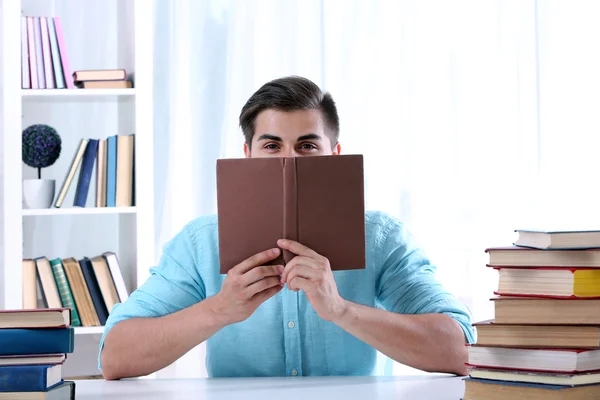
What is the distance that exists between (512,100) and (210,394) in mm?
2048

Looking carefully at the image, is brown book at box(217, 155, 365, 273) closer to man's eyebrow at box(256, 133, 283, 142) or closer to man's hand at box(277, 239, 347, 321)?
man's hand at box(277, 239, 347, 321)

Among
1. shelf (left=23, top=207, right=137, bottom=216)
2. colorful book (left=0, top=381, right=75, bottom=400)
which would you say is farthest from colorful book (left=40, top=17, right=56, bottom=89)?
colorful book (left=0, top=381, right=75, bottom=400)

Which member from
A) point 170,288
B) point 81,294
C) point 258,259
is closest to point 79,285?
point 81,294

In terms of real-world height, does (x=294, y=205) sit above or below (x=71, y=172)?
below

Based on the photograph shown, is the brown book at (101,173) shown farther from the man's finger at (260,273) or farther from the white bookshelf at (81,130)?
the man's finger at (260,273)

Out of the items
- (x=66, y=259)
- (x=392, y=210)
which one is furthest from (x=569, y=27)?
(x=66, y=259)

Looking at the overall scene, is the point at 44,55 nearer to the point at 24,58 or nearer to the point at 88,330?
the point at 24,58

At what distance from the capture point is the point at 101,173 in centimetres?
268

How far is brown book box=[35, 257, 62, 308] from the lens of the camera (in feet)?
8.52

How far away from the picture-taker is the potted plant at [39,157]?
2625mm

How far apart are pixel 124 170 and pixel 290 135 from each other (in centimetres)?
104

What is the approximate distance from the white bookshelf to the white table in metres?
1.16

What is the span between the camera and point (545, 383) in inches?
42.9

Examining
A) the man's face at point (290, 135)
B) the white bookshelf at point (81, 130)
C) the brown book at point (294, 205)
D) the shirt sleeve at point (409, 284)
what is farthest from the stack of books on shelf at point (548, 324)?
the white bookshelf at point (81, 130)
